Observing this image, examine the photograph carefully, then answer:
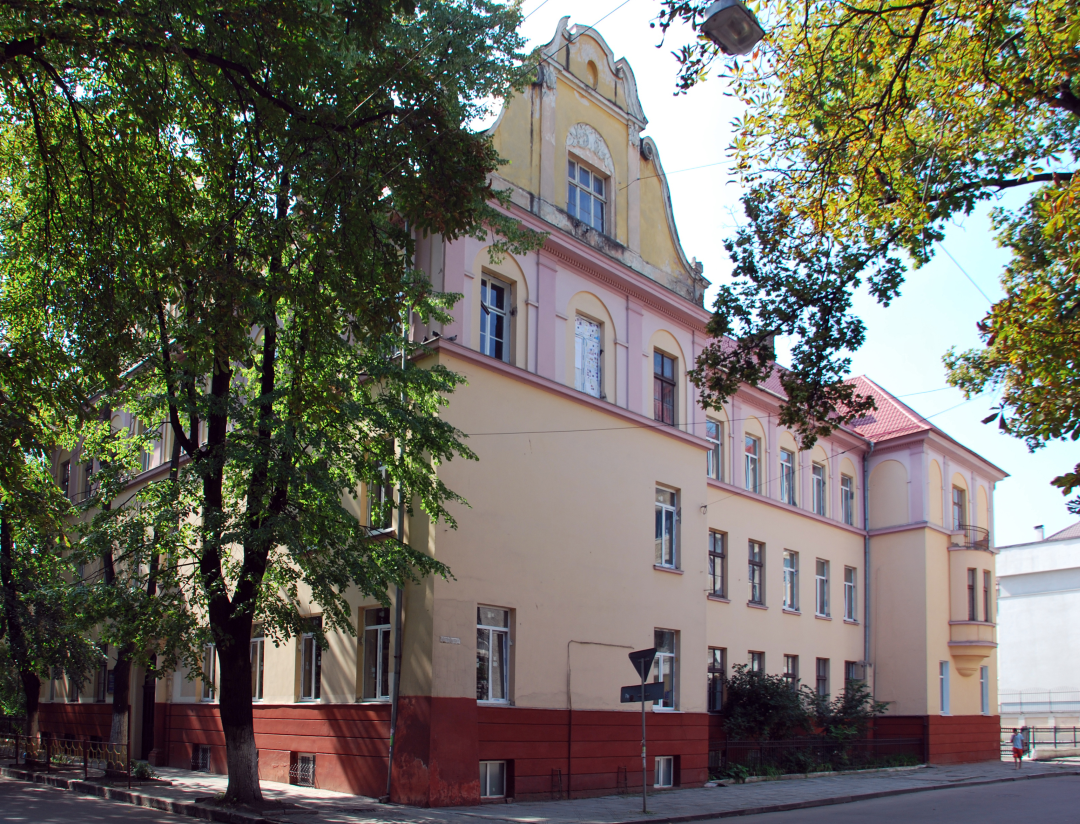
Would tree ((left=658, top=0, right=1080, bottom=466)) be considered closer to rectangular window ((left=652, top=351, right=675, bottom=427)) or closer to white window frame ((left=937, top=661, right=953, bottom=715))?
rectangular window ((left=652, top=351, right=675, bottom=427))

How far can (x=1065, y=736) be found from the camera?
141ft

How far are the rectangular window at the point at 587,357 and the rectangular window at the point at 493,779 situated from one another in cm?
736

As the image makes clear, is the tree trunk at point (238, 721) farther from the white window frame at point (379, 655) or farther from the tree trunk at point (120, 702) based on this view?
the tree trunk at point (120, 702)

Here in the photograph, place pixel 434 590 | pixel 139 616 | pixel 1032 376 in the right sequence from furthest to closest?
pixel 434 590, pixel 139 616, pixel 1032 376

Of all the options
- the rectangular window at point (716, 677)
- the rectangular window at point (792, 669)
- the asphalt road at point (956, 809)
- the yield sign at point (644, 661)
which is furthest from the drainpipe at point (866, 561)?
the yield sign at point (644, 661)

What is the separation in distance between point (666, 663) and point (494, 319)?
27.1 ft

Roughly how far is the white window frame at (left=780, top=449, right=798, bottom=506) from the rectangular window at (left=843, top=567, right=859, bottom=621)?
3916 millimetres

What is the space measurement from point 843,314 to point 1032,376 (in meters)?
2.27

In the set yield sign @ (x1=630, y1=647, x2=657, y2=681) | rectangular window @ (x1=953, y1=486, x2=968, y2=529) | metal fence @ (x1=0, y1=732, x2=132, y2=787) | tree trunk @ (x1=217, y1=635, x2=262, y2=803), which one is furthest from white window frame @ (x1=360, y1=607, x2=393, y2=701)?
rectangular window @ (x1=953, y1=486, x2=968, y2=529)

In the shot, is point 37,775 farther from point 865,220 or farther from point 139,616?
point 865,220

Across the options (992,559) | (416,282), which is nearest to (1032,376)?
(416,282)

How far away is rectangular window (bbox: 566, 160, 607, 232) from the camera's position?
20.3 meters

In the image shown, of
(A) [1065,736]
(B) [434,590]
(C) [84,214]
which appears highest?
(C) [84,214]

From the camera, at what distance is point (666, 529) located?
2127cm
